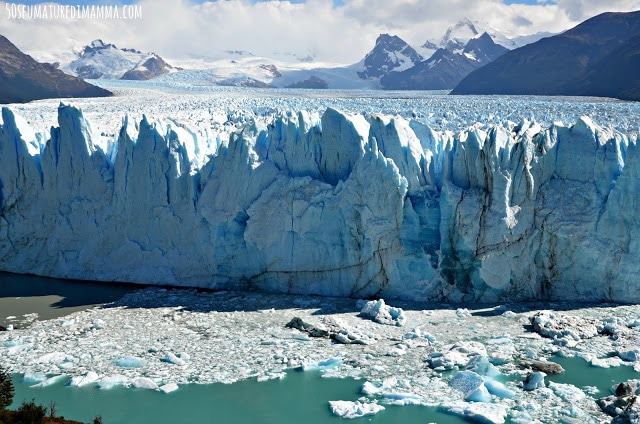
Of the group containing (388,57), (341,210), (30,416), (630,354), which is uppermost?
(388,57)

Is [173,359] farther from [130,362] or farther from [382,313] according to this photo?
[382,313]

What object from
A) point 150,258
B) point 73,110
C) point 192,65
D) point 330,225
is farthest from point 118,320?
point 192,65

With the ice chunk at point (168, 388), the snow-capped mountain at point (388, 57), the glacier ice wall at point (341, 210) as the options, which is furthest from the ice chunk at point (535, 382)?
the snow-capped mountain at point (388, 57)

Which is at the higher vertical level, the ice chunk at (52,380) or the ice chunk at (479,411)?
the ice chunk at (479,411)

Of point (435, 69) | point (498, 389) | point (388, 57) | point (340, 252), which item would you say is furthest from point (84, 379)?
point (388, 57)

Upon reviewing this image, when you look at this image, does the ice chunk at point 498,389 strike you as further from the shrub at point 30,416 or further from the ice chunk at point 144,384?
the shrub at point 30,416

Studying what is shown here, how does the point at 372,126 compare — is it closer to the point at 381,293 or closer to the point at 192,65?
the point at 381,293
